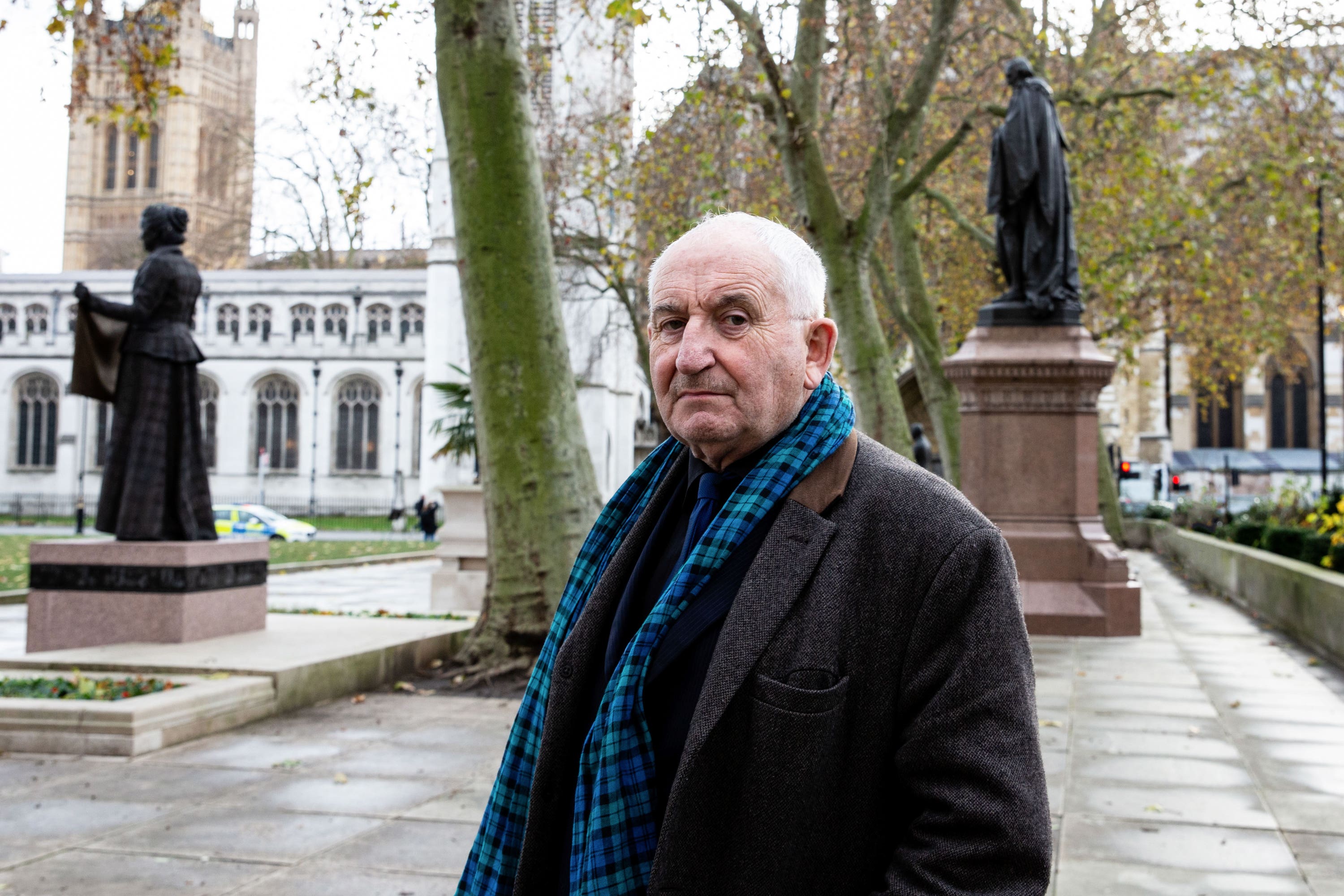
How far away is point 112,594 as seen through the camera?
864 cm

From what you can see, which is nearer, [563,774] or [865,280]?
[563,774]

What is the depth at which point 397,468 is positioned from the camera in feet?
192

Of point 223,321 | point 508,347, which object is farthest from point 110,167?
point 508,347

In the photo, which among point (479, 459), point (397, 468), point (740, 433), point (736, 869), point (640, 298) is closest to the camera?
point (736, 869)

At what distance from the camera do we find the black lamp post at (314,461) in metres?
59.0

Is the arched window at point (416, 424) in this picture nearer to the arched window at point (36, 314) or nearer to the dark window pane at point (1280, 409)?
the arched window at point (36, 314)

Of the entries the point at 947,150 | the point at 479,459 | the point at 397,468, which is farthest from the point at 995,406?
the point at 397,468

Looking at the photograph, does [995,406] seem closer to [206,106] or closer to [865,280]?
[865,280]

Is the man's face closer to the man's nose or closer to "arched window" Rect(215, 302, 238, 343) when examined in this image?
the man's nose

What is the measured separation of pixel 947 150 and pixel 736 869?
15.6 metres

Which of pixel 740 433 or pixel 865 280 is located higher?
pixel 865 280

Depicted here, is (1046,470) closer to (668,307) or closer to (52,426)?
(668,307)

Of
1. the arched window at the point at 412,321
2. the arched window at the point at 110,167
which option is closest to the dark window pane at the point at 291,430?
the arched window at the point at 412,321

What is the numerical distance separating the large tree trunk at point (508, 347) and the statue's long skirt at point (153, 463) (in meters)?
2.06
